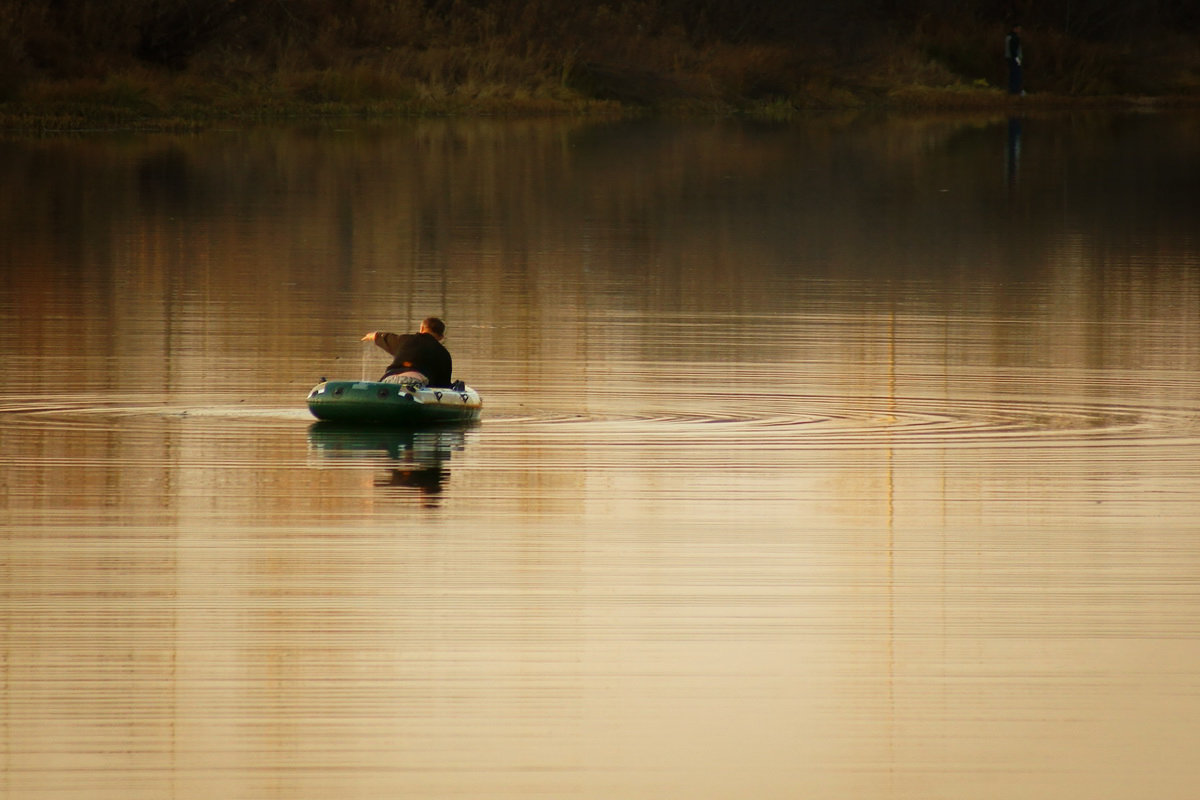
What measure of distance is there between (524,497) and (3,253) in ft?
55.2

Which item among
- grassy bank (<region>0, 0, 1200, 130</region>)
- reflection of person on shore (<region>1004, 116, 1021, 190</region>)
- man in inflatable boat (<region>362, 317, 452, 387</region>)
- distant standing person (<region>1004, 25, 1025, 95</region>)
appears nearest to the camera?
man in inflatable boat (<region>362, 317, 452, 387</region>)

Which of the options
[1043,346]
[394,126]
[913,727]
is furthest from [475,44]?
[913,727]

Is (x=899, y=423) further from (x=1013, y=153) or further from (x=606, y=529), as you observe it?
(x=1013, y=153)

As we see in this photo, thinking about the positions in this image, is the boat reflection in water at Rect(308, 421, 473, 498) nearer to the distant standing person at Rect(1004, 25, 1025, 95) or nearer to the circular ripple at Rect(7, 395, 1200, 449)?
the circular ripple at Rect(7, 395, 1200, 449)

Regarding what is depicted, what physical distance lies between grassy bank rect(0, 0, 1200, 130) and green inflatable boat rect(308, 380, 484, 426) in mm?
42378

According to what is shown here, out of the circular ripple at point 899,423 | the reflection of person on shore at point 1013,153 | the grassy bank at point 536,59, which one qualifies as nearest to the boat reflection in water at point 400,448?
the circular ripple at point 899,423

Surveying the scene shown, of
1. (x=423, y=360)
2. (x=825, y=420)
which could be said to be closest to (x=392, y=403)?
(x=423, y=360)

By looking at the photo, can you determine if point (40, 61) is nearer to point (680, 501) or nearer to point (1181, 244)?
point (1181, 244)

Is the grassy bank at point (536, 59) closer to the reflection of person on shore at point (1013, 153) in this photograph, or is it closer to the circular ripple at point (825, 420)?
the reflection of person on shore at point (1013, 153)

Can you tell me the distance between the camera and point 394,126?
63.4 meters

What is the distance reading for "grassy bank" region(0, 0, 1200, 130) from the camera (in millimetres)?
61250

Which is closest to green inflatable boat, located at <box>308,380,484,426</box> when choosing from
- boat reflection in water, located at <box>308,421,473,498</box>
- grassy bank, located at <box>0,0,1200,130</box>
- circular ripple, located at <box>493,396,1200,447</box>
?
boat reflection in water, located at <box>308,421,473,498</box>

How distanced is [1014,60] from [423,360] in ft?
217

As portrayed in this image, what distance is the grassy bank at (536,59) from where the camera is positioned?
61250mm
